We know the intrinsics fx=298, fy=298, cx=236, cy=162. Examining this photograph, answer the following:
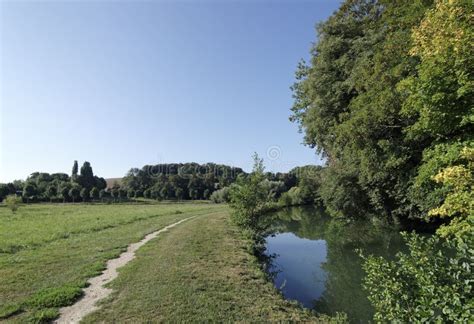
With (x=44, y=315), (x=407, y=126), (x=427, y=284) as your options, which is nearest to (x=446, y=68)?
(x=407, y=126)

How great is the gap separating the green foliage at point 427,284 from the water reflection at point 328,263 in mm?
6208

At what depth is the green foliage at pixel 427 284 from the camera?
3.27 m

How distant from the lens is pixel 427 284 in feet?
11.8

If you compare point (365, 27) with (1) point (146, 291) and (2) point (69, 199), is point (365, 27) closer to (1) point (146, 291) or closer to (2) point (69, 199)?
(1) point (146, 291)

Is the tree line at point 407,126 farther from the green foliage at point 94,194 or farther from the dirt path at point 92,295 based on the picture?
the green foliage at point 94,194

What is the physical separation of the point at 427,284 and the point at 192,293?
6.64 m

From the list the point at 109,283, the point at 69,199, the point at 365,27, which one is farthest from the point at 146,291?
the point at 69,199

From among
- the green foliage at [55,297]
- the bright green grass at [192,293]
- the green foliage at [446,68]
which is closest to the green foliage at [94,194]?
the bright green grass at [192,293]

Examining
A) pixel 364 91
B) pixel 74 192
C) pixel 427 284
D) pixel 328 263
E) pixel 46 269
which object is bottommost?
pixel 328 263

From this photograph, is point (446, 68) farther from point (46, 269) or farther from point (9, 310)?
point (46, 269)

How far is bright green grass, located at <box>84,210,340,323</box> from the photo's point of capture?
7.24m

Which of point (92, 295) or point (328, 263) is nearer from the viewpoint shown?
point (92, 295)

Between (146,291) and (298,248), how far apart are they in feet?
52.6

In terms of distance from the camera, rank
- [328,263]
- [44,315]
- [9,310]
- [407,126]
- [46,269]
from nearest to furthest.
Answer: [44,315] → [9,310] → [46,269] → [407,126] → [328,263]
